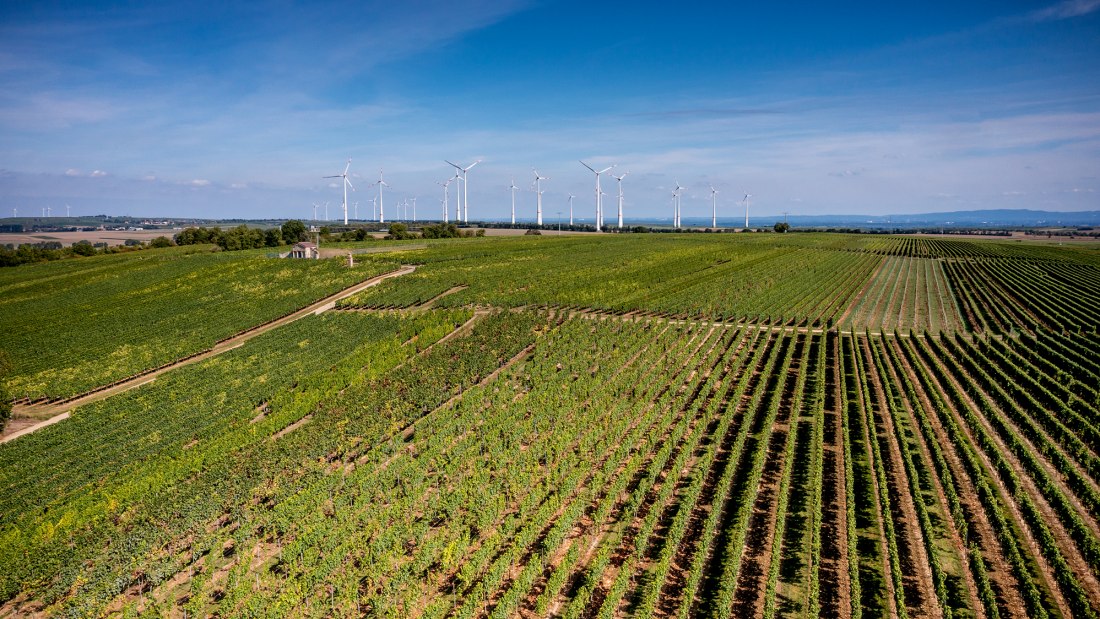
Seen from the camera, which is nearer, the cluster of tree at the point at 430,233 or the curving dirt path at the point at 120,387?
the curving dirt path at the point at 120,387

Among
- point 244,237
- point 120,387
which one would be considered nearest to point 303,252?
point 244,237

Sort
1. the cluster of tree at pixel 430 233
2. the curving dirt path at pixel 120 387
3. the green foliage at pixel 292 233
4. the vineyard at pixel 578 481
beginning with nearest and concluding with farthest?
1. the vineyard at pixel 578 481
2. the curving dirt path at pixel 120 387
3. the green foliage at pixel 292 233
4. the cluster of tree at pixel 430 233

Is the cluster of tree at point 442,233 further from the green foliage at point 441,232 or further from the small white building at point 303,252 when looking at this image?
the small white building at point 303,252

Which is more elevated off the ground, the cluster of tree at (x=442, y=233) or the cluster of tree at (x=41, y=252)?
the cluster of tree at (x=442, y=233)

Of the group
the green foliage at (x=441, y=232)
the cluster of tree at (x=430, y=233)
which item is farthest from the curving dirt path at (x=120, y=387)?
the green foliage at (x=441, y=232)

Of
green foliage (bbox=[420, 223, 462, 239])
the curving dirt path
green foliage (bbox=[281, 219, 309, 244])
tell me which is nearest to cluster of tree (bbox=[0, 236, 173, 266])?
green foliage (bbox=[281, 219, 309, 244])

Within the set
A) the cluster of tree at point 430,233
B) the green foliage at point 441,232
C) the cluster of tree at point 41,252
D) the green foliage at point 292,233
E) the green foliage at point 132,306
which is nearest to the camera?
the green foliage at point 132,306

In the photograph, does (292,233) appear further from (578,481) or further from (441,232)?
(578,481)
